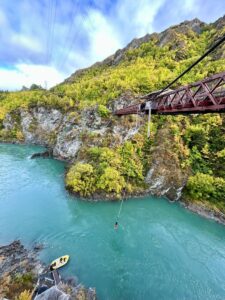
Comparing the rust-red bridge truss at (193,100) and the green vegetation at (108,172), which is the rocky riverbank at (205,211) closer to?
the green vegetation at (108,172)

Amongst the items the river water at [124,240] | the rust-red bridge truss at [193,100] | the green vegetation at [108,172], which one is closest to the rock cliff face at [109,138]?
the green vegetation at [108,172]

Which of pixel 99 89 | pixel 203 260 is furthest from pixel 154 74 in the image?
pixel 203 260

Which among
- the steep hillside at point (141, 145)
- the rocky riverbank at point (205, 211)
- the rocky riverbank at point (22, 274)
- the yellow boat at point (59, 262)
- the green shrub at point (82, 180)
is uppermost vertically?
the steep hillside at point (141, 145)

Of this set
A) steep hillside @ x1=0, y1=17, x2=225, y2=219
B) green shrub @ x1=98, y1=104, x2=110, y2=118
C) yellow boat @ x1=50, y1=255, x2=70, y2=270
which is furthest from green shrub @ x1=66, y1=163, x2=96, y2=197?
green shrub @ x1=98, y1=104, x2=110, y2=118

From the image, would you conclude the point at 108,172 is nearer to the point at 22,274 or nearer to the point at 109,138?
the point at 109,138

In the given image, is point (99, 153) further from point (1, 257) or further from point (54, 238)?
point (1, 257)

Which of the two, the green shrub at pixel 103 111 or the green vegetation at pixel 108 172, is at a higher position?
the green shrub at pixel 103 111

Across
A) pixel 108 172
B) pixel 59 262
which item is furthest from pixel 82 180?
pixel 59 262
